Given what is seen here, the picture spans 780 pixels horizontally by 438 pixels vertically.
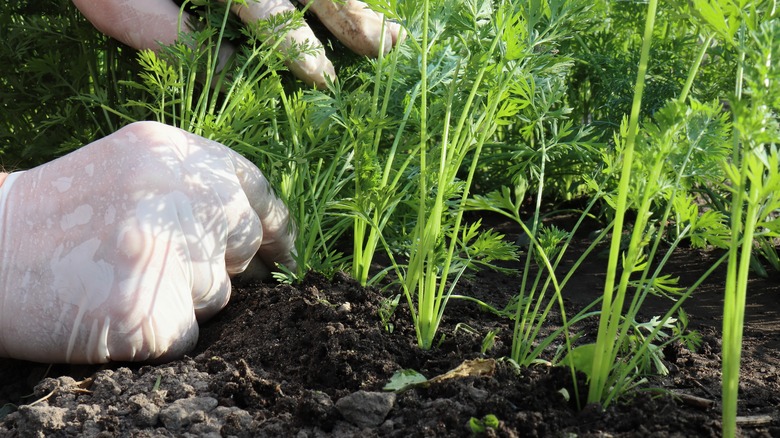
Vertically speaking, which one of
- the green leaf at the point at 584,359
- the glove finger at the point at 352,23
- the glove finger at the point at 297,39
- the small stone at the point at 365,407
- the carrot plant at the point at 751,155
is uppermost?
the carrot plant at the point at 751,155

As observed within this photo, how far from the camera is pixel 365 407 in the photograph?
4.78ft

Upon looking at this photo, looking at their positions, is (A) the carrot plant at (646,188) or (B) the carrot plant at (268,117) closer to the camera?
(A) the carrot plant at (646,188)

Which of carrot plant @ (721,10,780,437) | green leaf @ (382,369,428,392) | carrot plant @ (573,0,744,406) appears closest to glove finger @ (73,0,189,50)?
green leaf @ (382,369,428,392)

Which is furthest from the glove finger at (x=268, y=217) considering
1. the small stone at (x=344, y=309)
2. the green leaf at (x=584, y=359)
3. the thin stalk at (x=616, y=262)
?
the thin stalk at (x=616, y=262)

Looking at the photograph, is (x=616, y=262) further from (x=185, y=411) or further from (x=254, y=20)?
(x=254, y=20)

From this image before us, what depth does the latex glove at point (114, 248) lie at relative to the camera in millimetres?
1820

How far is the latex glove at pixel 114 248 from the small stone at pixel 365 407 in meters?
0.58

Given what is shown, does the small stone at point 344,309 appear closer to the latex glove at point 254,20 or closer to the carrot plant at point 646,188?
the carrot plant at point 646,188

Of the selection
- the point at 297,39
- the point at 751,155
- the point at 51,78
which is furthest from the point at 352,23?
the point at 751,155

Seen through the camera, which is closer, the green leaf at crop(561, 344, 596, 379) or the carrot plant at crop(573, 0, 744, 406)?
the carrot plant at crop(573, 0, 744, 406)

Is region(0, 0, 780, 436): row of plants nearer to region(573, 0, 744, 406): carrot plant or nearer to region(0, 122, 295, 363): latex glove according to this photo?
region(573, 0, 744, 406): carrot plant

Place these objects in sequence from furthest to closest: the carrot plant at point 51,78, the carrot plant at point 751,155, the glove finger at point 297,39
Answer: the carrot plant at point 51,78 → the glove finger at point 297,39 → the carrot plant at point 751,155

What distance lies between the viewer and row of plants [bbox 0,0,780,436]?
1.28 metres

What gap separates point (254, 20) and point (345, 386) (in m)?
1.11
